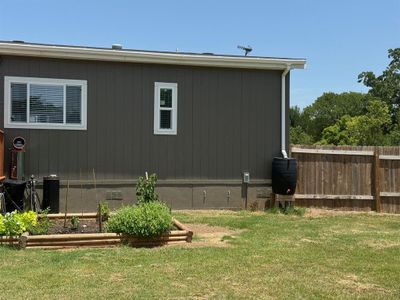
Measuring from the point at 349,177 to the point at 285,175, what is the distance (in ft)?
5.97

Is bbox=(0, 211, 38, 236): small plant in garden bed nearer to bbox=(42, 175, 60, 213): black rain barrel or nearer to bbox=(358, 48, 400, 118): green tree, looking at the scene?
bbox=(42, 175, 60, 213): black rain barrel

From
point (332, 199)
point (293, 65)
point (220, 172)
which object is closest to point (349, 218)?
point (332, 199)

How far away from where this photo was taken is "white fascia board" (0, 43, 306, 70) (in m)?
9.70

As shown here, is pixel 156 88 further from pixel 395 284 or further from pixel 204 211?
pixel 395 284

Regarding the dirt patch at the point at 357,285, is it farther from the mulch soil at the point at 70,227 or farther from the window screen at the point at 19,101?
the window screen at the point at 19,101

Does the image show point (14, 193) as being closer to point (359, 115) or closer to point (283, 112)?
point (283, 112)

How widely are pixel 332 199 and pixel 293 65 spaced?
3.20 metres

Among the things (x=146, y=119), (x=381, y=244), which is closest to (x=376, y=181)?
(x=381, y=244)

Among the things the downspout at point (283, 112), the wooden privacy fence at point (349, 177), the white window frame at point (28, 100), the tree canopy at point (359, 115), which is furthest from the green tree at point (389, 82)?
the white window frame at point (28, 100)

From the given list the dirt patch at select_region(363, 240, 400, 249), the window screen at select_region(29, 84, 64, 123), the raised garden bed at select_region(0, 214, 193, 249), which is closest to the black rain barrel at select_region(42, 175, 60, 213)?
the window screen at select_region(29, 84, 64, 123)

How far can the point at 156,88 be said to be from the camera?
34.8 ft

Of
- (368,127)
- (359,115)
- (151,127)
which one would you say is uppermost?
(359,115)

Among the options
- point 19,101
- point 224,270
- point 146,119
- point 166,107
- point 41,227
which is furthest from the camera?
point 166,107

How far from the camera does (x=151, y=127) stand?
10.6m
